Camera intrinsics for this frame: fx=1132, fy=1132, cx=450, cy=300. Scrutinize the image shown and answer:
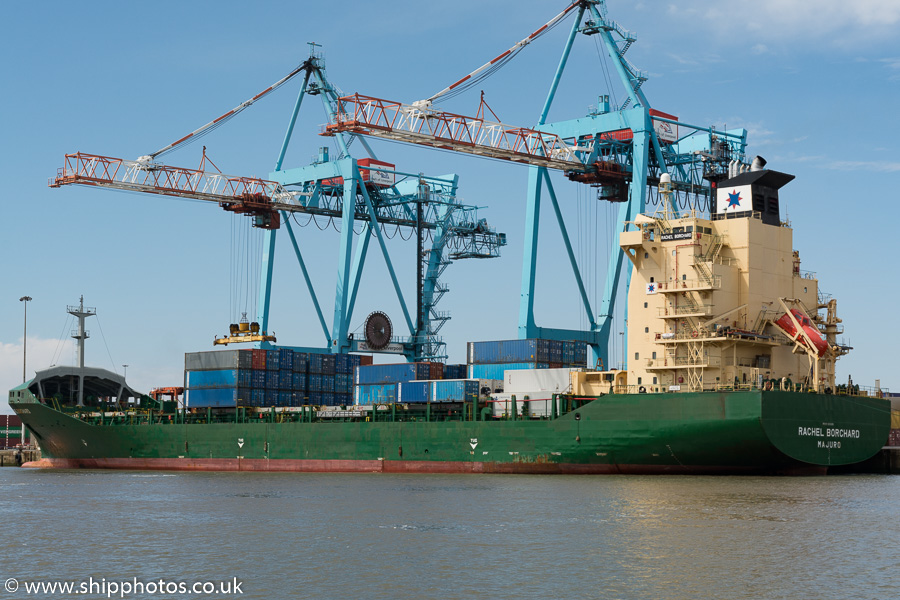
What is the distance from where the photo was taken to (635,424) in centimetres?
4262

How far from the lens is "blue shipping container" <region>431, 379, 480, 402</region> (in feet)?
162

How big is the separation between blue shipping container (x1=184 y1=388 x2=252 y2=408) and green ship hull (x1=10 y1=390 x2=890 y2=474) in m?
0.94

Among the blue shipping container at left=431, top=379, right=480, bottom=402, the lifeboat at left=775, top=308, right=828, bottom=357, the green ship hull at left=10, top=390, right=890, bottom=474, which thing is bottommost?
the green ship hull at left=10, top=390, right=890, bottom=474

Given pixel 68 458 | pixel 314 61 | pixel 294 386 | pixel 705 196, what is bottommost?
pixel 68 458

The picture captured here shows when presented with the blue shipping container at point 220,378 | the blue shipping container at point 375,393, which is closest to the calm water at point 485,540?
the blue shipping container at point 375,393

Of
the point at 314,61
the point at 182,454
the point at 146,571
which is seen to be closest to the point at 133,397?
the point at 182,454

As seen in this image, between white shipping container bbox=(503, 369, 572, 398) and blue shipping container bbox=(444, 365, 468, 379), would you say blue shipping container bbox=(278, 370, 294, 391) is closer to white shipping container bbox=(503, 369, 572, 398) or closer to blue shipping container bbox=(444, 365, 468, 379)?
blue shipping container bbox=(444, 365, 468, 379)

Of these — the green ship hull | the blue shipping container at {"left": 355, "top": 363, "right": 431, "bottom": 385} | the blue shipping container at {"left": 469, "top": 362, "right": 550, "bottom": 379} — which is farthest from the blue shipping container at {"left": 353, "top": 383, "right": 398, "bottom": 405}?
the blue shipping container at {"left": 469, "top": 362, "right": 550, "bottom": 379}

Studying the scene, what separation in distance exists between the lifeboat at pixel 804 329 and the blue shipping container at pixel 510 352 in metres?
11.3

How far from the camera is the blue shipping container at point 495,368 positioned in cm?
5144

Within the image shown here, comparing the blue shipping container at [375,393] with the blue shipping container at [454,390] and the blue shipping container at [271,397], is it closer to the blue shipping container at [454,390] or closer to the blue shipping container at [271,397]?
the blue shipping container at [454,390]

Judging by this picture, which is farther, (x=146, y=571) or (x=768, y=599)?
(x=146, y=571)

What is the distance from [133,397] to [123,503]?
3587 centimetres

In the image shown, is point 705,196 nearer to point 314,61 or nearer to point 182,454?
point 314,61
